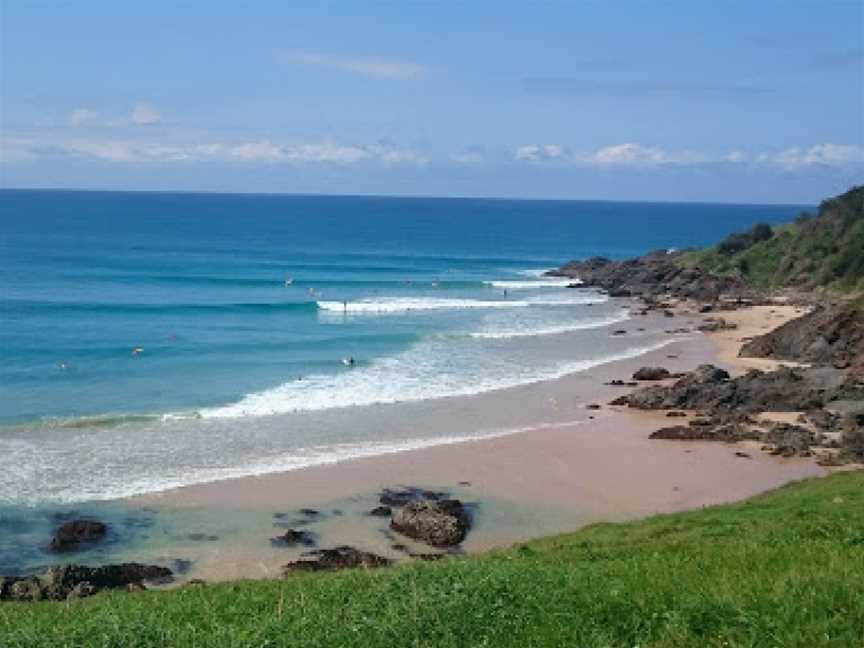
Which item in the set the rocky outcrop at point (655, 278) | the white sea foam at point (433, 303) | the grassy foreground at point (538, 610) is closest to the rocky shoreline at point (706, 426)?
the rocky outcrop at point (655, 278)

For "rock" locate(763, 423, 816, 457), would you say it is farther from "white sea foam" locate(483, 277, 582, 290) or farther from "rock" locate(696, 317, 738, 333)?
"white sea foam" locate(483, 277, 582, 290)

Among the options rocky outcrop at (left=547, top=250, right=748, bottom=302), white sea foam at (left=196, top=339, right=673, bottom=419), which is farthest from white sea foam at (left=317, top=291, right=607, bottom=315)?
white sea foam at (left=196, top=339, right=673, bottom=419)

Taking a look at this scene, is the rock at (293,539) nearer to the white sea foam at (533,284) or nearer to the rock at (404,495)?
the rock at (404,495)

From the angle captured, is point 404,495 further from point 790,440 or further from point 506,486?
point 790,440

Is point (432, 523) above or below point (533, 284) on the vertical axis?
below

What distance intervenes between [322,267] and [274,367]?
54.0 metres

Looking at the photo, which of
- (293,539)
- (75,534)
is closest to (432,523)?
(293,539)

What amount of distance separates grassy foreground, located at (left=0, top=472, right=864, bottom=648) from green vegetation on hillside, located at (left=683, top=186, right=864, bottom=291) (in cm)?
6448

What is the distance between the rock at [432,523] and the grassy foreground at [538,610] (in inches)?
450

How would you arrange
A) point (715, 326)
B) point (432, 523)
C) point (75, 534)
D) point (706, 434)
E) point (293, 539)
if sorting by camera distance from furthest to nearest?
point (715, 326) < point (706, 434) < point (432, 523) < point (293, 539) < point (75, 534)

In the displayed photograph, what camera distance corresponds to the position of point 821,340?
48.7 metres

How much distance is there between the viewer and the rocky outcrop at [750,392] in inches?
1528

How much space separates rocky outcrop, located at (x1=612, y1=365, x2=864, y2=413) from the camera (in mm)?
38812

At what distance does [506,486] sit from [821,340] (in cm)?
2660
